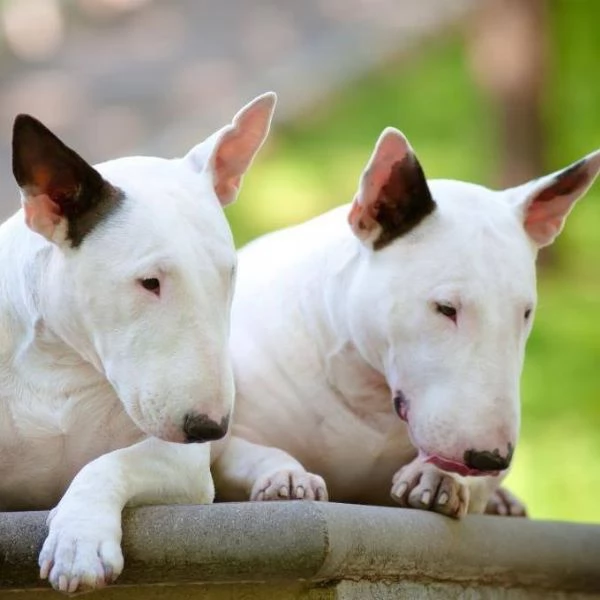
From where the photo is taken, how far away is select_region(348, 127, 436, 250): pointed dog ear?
3918mm

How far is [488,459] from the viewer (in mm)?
3607

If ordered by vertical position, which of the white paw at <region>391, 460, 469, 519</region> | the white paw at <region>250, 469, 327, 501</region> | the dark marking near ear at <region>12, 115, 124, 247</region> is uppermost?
the dark marking near ear at <region>12, 115, 124, 247</region>

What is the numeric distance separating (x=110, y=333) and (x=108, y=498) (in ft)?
1.09

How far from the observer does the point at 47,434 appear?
363cm

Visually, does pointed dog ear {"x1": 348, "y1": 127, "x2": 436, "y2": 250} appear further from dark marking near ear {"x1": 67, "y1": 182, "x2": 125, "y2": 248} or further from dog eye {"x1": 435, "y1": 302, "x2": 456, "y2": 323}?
dark marking near ear {"x1": 67, "y1": 182, "x2": 125, "y2": 248}

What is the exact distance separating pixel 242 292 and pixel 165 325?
1.13 meters

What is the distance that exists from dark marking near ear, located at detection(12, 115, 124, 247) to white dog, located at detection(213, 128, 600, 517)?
0.78 metres

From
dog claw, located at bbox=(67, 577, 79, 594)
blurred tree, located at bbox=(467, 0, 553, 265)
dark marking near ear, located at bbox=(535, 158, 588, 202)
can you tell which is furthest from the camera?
blurred tree, located at bbox=(467, 0, 553, 265)

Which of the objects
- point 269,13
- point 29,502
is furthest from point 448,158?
point 29,502

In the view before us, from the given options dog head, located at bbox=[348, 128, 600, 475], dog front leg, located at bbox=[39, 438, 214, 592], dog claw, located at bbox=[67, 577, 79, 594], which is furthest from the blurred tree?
dog claw, located at bbox=[67, 577, 79, 594]

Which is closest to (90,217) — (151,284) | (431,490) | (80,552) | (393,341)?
(151,284)

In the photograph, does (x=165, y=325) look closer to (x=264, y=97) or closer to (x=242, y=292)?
(x=264, y=97)

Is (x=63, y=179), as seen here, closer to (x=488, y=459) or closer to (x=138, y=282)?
(x=138, y=282)

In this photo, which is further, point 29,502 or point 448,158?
point 448,158
